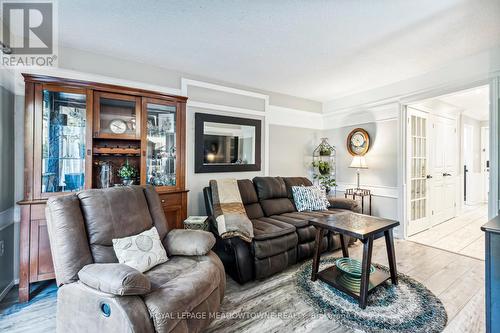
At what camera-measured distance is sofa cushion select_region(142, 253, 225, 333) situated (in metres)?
1.26

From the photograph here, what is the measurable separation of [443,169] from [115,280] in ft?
18.9

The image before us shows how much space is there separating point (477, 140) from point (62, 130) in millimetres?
8905

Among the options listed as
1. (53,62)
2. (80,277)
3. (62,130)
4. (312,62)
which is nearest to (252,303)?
(80,277)

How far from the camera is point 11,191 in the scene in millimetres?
2281

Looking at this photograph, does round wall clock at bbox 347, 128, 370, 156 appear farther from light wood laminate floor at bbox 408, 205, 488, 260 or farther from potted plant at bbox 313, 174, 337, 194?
light wood laminate floor at bbox 408, 205, 488, 260

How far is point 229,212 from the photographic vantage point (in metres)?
2.67

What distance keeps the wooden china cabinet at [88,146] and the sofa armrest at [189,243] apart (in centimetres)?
87

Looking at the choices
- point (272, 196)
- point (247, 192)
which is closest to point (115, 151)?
point (247, 192)

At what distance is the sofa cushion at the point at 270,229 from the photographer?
244cm

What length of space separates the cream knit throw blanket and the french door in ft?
9.58

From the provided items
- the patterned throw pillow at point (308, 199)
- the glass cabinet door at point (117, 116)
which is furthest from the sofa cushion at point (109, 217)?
the patterned throw pillow at point (308, 199)

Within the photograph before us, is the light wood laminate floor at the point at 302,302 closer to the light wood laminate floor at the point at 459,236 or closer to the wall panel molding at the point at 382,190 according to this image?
the light wood laminate floor at the point at 459,236

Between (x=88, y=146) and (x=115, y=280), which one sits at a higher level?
(x=88, y=146)

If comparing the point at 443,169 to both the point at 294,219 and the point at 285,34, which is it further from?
the point at 285,34
